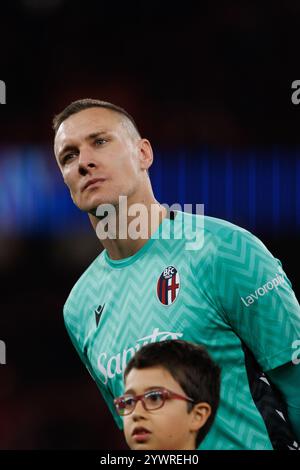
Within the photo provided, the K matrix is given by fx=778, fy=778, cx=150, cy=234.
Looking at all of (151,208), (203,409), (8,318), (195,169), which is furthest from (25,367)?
(203,409)

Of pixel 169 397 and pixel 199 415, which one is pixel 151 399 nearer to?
pixel 169 397

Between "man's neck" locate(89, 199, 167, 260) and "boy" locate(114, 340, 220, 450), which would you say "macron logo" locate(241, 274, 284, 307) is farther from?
"man's neck" locate(89, 199, 167, 260)

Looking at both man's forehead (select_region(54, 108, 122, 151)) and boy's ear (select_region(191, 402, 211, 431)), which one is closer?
boy's ear (select_region(191, 402, 211, 431))

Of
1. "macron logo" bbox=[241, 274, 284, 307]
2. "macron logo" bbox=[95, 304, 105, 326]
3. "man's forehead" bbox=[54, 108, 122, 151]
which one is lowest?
"macron logo" bbox=[95, 304, 105, 326]

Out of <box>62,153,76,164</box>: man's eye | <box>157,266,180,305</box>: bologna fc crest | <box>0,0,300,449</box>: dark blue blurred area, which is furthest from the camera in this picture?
<box>0,0,300,449</box>: dark blue blurred area

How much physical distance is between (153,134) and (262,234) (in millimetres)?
1158

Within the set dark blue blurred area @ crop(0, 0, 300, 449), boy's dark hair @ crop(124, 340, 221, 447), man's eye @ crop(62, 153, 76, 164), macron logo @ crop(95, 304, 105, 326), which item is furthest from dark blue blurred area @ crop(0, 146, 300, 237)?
boy's dark hair @ crop(124, 340, 221, 447)

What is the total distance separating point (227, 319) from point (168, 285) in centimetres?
25

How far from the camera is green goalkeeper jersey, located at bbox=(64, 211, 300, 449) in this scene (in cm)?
262

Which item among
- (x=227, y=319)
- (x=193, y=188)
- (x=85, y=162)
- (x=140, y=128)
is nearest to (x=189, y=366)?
(x=227, y=319)

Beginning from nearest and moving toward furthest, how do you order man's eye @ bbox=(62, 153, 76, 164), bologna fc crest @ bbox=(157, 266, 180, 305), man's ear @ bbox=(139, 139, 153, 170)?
bologna fc crest @ bbox=(157, 266, 180, 305), man's eye @ bbox=(62, 153, 76, 164), man's ear @ bbox=(139, 139, 153, 170)

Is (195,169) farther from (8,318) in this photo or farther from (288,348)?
(288,348)

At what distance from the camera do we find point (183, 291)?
2.74 m

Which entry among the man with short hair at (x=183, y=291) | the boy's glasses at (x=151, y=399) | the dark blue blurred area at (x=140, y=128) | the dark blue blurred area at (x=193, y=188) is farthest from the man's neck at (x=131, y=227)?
the dark blue blurred area at (x=140, y=128)
